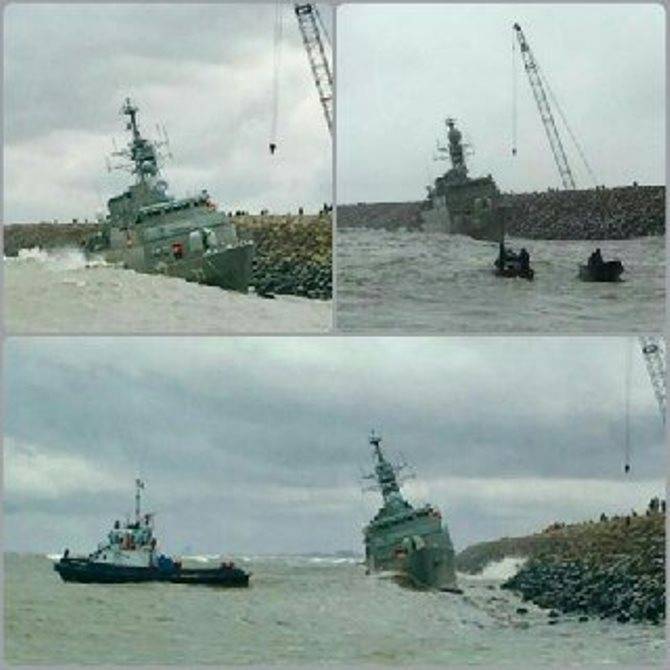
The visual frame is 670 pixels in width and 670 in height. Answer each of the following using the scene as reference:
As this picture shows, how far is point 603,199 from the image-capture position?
9.79 metres

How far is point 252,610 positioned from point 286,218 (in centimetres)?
148

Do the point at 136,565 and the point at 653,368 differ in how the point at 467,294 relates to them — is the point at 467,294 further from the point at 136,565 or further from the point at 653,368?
the point at 136,565

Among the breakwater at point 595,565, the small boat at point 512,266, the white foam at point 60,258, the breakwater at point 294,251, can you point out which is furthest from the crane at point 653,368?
the white foam at point 60,258

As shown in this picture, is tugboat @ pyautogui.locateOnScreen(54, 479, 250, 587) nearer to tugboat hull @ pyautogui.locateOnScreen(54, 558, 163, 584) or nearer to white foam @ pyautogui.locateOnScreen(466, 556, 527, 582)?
tugboat hull @ pyautogui.locateOnScreen(54, 558, 163, 584)

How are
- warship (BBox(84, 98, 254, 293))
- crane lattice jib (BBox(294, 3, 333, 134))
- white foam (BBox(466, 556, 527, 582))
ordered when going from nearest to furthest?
crane lattice jib (BBox(294, 3, 333, 134)) → white foam (BBox(466, 556, 527, 582)) → warship (BBox(84, 98, 254, 293))

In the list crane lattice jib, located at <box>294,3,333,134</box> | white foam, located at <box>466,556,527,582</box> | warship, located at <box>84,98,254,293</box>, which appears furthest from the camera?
warship, located at <box>84,98,254,293</box>

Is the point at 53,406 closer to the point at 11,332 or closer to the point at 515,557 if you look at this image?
the point at 11,332

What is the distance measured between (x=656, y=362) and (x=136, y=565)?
2103mm

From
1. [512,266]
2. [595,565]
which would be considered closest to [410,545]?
[595,565]

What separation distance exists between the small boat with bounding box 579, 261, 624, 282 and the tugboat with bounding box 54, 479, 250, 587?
1.73 metres

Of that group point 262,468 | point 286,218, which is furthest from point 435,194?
point 262,468

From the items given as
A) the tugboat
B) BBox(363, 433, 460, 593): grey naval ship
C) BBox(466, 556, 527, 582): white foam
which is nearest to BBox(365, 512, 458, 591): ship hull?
BBox(363, 433, 460, 593): grey naval ship

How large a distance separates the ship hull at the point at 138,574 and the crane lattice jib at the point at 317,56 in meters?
1.73

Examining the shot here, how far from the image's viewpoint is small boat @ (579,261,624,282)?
9.71 metres
